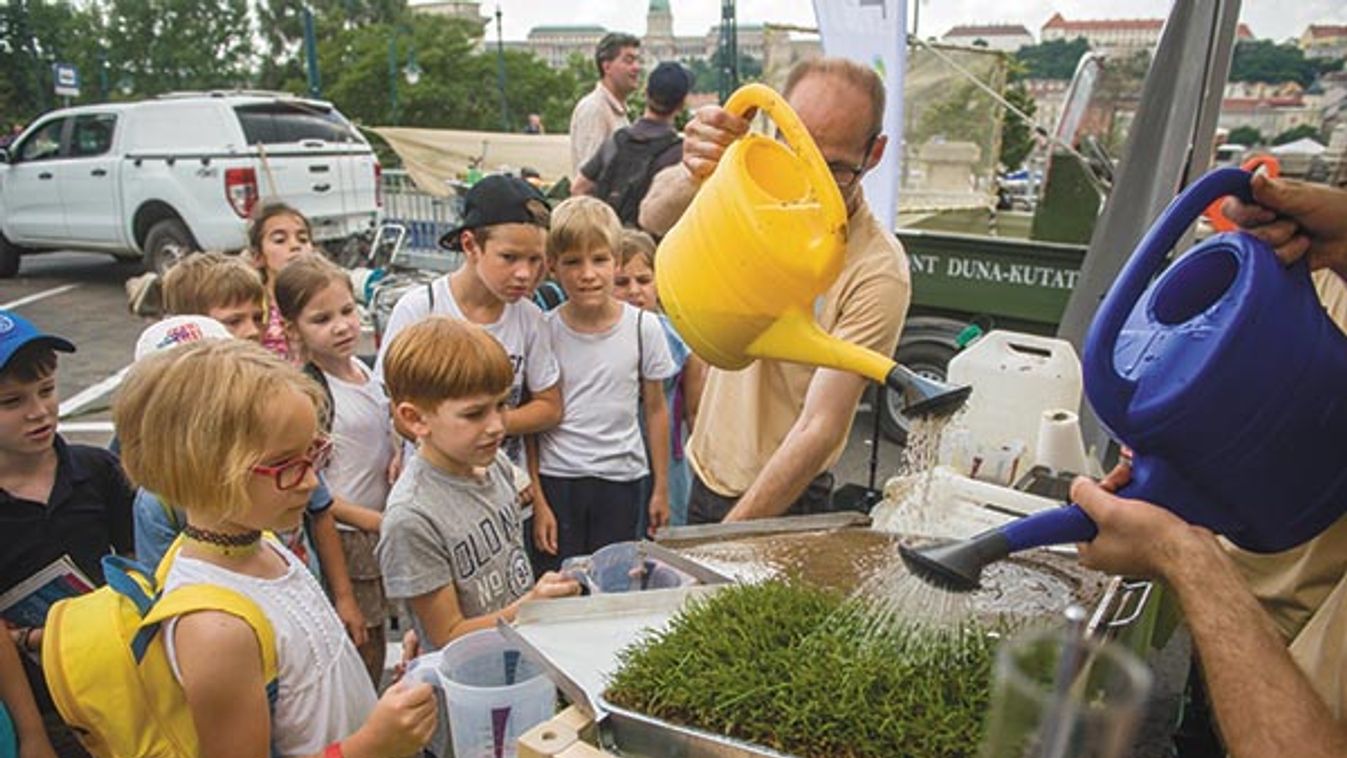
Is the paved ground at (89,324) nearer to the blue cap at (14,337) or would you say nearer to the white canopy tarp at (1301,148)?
the blue cap at (14,337)

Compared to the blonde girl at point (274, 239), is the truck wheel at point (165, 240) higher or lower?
lower

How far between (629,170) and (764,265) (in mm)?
3449

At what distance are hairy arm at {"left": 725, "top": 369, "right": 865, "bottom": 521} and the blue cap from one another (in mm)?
1589

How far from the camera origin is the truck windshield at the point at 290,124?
29.7 ft

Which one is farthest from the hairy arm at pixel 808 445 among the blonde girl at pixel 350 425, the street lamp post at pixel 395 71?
the street lamp post at pixel 395 71

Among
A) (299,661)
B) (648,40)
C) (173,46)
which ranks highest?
(648,40)

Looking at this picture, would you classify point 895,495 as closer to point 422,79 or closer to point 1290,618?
point 1290,618

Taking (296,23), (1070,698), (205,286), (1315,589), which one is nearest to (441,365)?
(205,286)

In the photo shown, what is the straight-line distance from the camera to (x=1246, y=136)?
5.54m

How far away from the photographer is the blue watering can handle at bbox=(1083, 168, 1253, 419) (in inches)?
43.4

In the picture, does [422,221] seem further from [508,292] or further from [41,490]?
[41,490]

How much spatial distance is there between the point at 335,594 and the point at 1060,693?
2.27m

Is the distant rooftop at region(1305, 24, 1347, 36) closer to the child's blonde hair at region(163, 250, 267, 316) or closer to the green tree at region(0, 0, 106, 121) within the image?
the child's blonde hair at region(163, 250, 267, 316)

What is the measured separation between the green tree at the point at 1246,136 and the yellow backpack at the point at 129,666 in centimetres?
536
